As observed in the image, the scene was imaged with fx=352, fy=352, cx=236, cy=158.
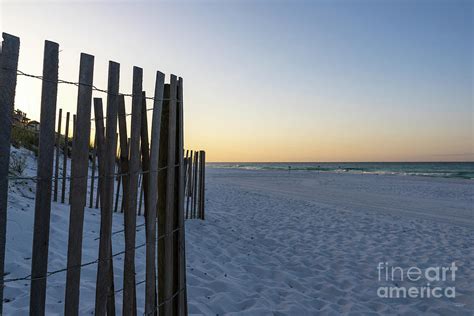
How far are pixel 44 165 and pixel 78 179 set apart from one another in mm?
201

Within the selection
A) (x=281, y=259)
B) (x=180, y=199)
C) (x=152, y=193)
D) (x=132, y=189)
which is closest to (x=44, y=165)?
(x=132, y=189)

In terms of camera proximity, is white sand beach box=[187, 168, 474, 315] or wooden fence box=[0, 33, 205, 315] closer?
wooden fence box=[0, 33, 205, 315]

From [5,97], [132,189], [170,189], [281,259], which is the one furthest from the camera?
[281,259]

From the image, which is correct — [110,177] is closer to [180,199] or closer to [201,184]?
[180,199]

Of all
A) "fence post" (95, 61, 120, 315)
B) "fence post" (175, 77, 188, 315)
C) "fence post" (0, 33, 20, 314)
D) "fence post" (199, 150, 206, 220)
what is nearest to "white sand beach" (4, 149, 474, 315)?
"fence post" (199, 150, 206, 220)

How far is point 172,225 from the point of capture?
273cm

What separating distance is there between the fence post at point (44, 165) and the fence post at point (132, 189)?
0.51 meters

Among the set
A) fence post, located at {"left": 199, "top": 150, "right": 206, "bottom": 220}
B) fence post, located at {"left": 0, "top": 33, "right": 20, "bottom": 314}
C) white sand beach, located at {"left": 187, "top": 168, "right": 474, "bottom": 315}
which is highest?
fence post, located at {"left": 0, "top": 33, "right": 20, "bottom": 314}

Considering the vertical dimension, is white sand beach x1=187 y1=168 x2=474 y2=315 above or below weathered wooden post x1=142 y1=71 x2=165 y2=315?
below

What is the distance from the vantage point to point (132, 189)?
231 centimetres

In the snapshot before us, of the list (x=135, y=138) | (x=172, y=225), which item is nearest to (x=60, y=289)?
(x=172, y=225)

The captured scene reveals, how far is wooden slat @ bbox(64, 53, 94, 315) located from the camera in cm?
193

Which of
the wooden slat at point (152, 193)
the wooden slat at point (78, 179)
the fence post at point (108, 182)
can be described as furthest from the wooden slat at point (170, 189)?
the wooden slat at point (78, 179)

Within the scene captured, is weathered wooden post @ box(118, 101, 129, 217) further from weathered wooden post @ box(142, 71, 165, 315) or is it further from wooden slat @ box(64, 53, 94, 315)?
wooden slat @ box(64, 53, 94, 315)
